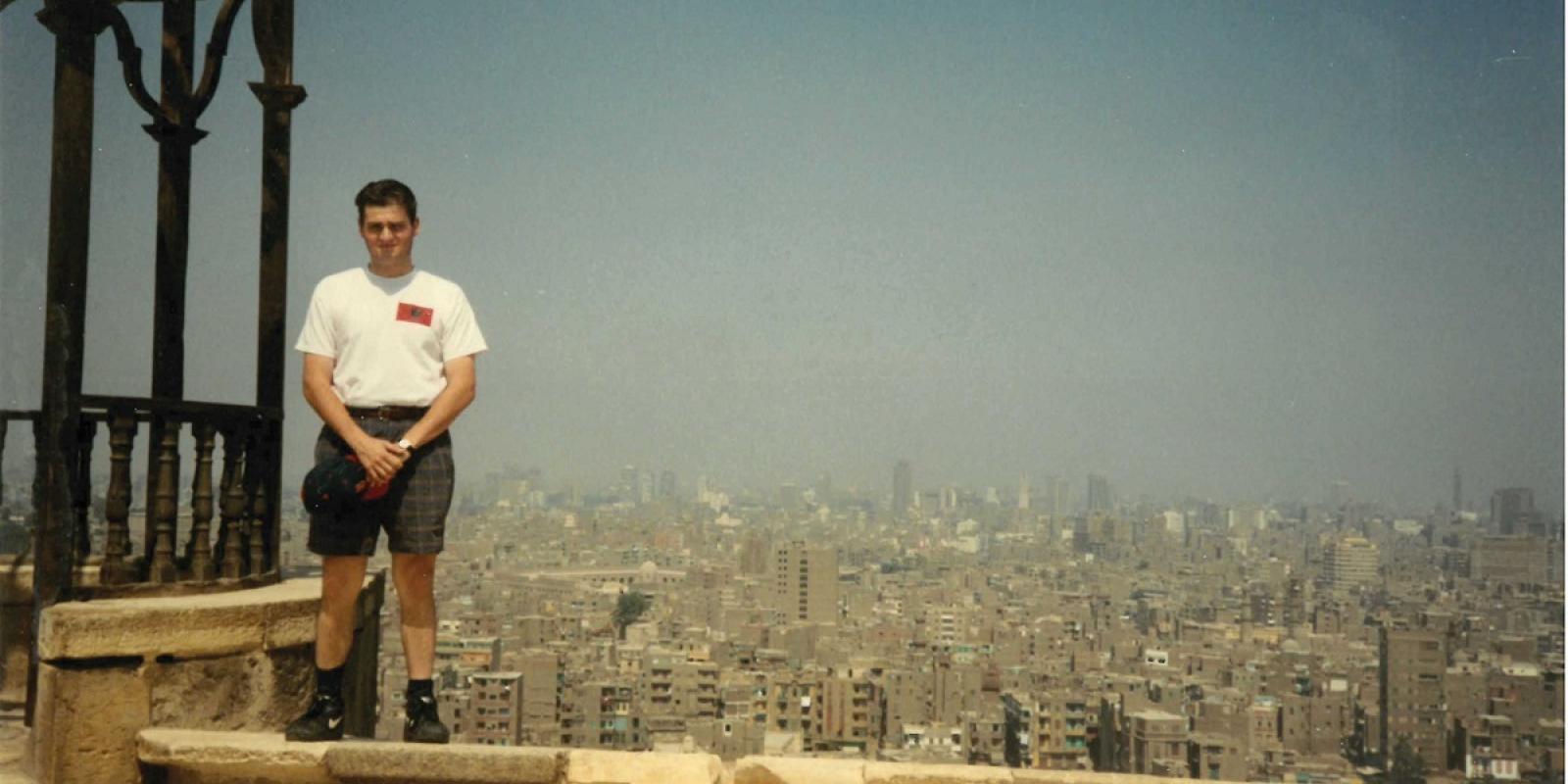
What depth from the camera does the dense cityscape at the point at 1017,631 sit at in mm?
8172

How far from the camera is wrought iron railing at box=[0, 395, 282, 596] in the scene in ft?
12.4

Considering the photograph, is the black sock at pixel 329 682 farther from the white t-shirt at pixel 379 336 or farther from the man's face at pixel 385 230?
the man's face at pixel 385 230

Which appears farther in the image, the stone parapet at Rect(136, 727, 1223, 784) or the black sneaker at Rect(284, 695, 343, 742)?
the black sneaker at Rect(284, 695, 343, 742)

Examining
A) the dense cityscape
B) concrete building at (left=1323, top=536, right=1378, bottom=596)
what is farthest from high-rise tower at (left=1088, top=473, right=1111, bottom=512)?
concrete building at (left=1323, top=536, right=1378, bottom=596)

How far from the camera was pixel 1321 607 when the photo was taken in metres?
13.5

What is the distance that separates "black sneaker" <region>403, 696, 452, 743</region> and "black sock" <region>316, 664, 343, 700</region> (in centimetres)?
24

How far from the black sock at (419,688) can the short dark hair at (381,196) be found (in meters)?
1.50

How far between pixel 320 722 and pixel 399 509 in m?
0.71

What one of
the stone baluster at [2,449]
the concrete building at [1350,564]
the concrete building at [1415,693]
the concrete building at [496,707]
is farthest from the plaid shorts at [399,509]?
the concrete building at [1350,564]

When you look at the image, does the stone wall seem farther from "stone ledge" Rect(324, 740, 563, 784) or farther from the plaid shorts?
"stone ledge" Rect(324, 740, 563, 784)

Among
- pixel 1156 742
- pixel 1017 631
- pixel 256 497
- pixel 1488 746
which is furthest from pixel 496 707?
pixel 1017 631

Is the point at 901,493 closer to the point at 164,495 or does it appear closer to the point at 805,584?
the point at 805,584

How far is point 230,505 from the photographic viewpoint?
4176 millimetres

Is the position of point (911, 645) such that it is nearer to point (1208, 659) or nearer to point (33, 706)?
point (1208, 659)
